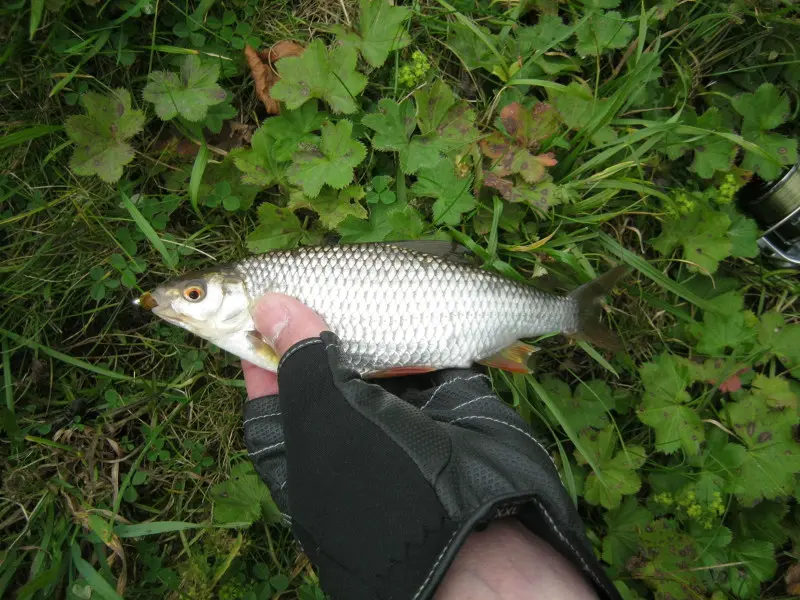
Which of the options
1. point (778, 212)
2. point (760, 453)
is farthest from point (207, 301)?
point (778, 212)

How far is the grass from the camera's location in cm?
267

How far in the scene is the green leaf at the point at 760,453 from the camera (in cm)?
269

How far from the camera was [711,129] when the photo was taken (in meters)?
2.75

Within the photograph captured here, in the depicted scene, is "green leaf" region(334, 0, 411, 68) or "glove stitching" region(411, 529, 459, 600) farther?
"green leaf" region(334, 0, 411, 68)

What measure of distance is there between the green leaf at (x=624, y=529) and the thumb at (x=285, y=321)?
1940 mm

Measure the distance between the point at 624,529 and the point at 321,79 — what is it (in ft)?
9.48

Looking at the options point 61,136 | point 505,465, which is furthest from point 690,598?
point 61,136

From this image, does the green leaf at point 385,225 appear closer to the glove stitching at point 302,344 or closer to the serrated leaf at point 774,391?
the glove stitching at point 302,344

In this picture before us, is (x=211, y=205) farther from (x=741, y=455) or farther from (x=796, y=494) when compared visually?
(x=796, y=494)

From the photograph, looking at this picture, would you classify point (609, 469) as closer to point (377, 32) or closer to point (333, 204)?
point (333, 204)

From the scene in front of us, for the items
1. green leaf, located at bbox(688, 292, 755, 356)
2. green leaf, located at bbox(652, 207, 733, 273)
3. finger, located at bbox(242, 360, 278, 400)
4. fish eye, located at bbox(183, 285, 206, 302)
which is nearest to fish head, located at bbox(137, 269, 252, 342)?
fish eye, located at bbox(183, 285, 206, 302)

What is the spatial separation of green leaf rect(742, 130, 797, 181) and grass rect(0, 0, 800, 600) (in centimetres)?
2

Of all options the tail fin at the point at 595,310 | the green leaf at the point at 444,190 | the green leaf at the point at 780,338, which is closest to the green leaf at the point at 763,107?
the green leaf at the point at 780,338

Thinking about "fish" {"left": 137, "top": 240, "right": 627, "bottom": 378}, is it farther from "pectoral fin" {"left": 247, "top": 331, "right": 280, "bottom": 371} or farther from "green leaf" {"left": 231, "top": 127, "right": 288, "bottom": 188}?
"green leaf" {"left": 231, "top": 127, "right": 288, "bottom": 188}
